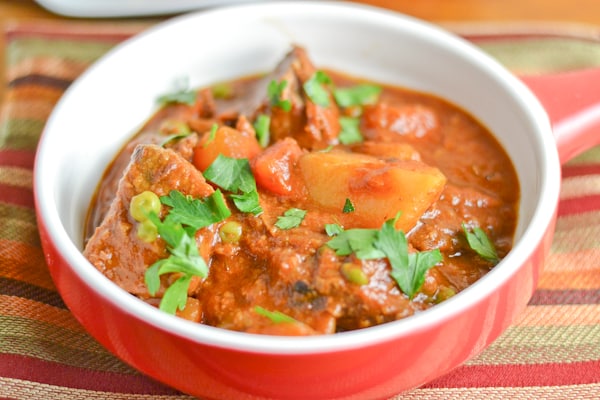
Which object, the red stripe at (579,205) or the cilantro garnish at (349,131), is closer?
the cilantro garnish at (349,131)

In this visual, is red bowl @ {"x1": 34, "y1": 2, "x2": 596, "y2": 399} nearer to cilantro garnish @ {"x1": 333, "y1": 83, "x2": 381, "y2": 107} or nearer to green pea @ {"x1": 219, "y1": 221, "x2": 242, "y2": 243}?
cilantro garnish @ {"x1": 333, "y1": 83, "x2": 381, "y2": 107}

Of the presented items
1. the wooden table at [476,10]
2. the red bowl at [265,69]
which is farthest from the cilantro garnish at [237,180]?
the wooden table at [476,10]

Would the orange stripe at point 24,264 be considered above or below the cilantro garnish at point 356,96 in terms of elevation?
below

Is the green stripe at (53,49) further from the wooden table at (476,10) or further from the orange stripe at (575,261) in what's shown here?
the orange stripe at (575,261)

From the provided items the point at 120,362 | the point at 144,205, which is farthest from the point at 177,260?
the point at 120,362

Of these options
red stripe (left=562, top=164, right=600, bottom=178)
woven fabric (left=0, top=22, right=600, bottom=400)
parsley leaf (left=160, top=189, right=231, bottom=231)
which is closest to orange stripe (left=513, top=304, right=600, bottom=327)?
woven fabric (left=0, top=22, right=600, bottom=400)

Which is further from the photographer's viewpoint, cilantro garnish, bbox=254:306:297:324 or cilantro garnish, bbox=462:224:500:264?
cilantro garnish, bbox=462:224:500:264

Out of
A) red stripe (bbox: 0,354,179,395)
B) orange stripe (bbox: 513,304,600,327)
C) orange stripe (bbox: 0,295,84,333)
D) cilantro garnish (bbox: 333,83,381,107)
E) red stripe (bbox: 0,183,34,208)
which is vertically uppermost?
cilantro garnish (bbox: 333,83,381,107)
